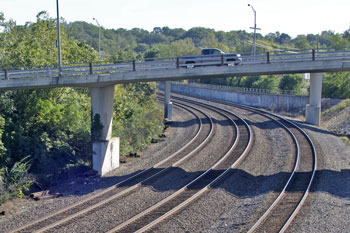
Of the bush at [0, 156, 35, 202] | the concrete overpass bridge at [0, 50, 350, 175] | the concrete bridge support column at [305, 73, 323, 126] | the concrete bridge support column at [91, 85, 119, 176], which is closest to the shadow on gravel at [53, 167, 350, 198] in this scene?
the concrete bridge support column at [91, 85, 119, 176]

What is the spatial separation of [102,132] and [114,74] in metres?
2.97

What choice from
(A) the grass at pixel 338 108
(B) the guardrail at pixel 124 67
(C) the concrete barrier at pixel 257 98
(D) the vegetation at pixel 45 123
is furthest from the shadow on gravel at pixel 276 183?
(C) the concrete barrier at pixel 257 98

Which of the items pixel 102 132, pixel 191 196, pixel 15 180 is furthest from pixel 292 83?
pixel 15 180

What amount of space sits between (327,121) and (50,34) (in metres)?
25.2

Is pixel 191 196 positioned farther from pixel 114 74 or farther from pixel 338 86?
pixel 338 86

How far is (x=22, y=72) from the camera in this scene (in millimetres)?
18844

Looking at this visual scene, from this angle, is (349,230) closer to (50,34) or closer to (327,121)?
(50,34)

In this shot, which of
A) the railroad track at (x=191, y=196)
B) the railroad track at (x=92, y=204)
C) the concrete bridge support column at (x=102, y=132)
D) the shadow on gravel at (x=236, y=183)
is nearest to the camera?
the railroad track at (x=191, y=196)

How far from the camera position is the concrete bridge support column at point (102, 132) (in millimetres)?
19344

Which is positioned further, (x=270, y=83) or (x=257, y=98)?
(x=270, y=83)

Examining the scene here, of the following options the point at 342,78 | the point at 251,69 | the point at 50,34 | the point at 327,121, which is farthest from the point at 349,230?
the point at 342,78

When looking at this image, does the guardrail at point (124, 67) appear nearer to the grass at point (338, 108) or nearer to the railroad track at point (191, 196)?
the railroad track at point (191, 196)

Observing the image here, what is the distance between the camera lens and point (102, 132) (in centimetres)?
1977

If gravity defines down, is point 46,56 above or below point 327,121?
above
